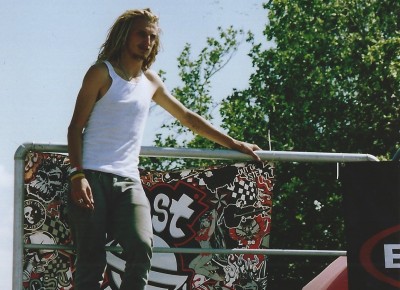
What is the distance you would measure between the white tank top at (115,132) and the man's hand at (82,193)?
0.38 ft

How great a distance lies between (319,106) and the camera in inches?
850

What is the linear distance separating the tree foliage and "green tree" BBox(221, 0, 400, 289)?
1.1 inches

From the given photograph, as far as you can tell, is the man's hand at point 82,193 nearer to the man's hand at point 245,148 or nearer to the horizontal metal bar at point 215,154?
the horizontal metal bar at point 215,154

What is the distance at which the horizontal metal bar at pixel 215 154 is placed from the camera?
11.6 ft

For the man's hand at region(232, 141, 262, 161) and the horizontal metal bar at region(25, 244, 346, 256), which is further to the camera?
the man's hand at region(232, 141, 262, 161)

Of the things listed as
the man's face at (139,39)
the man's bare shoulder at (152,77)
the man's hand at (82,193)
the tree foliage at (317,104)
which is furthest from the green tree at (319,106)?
the man's hand at (82,193)

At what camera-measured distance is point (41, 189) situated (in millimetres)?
3592

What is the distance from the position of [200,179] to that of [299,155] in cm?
54

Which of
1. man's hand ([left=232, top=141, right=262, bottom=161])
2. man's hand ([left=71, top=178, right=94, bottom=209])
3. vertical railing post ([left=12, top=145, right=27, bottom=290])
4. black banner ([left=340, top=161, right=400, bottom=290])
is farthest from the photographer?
man's hand ([left=232, top=141, right=262, bottom=161])

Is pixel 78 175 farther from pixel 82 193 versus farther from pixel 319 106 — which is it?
pixel 319 106

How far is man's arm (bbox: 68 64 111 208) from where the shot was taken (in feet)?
10.5

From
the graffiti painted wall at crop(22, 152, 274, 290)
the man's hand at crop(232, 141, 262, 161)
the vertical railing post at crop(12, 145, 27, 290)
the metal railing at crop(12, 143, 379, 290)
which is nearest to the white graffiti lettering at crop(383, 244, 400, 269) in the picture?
the metal railing at crop(12, 143, 379, 290)

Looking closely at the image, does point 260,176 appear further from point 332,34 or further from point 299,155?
point 332,34

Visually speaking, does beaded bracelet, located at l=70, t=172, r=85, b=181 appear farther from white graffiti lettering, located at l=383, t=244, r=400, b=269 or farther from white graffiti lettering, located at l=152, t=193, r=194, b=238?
white graffiti lettering, located at l=383, t=244, r=400, b=269
